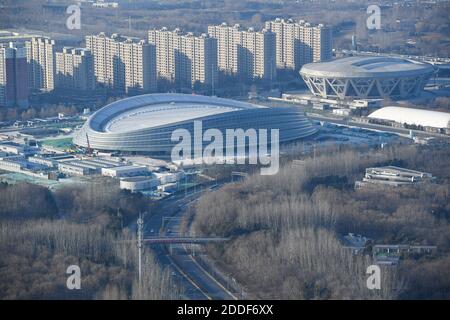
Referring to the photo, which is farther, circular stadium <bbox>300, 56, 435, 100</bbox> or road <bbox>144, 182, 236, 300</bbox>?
circular stadium <bbox>300, 56, 435, 100</bbox>

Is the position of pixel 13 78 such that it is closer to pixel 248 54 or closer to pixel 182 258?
pixel 248 54

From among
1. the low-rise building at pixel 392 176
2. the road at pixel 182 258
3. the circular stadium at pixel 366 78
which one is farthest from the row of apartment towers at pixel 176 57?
the low-rise building at pixel 392 176

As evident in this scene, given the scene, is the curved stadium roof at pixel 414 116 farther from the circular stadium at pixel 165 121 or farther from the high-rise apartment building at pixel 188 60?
the high-rise apartment building at pixel 188 60

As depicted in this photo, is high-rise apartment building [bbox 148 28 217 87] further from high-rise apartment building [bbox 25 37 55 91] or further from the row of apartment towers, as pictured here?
high-rise apartment building [bbox 25 37 55 91]

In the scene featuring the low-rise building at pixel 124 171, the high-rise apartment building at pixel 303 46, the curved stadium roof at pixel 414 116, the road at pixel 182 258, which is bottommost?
the road at pixel 182 258

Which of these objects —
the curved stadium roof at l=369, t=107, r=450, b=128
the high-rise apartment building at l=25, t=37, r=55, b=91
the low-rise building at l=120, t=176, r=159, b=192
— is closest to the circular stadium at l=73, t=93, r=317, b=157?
the low-rise building at l=120, t=176, r=159, b=192

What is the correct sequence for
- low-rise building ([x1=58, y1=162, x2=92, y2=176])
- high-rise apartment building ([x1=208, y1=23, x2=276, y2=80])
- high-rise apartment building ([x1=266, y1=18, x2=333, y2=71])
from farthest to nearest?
high-rise apartment building ([x1=266, y1=18, x2=333, y2=71]) → high-rise apartment building ([x1=208, y1=23, x2=276, y2=80]) → low-rise building ([x1=58, y1=162, x2=92, y2=176])

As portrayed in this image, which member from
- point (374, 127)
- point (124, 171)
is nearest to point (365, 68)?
point (374, 127)
